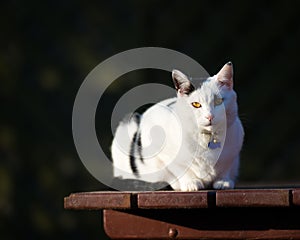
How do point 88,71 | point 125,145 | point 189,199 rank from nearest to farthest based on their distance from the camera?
point 189,199 < point 125,145 < point 88,71

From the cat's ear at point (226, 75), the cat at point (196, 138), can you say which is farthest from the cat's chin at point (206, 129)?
the cat's ear at point (226, 75)

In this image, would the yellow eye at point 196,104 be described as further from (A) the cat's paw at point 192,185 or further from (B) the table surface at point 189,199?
(B) the table surface at point 189,199

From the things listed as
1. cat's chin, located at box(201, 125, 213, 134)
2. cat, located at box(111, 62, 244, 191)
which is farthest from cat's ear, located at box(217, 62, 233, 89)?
cat's chin, located at box(201, 125, 213, 134)

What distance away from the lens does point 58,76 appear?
308 centimetres

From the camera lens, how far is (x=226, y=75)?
157 cm

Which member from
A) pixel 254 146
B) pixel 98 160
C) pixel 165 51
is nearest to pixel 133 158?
pixel 98 160

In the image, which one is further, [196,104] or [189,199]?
[196,104]

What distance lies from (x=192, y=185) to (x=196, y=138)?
0.10m

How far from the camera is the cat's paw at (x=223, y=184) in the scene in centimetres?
158

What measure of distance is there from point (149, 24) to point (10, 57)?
568 millimetres

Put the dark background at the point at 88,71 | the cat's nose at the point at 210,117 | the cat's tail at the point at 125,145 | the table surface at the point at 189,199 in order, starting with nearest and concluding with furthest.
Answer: the table surface at the point at 189,199, the cat's nose at the point at 210,117, the cat's tail at the point at 125,145, the dark background at the point at 88,71

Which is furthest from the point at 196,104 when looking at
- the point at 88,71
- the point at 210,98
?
the point at 88,71

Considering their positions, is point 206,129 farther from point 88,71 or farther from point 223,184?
point 88,71

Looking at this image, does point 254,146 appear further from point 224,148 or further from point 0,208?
point 224,148
